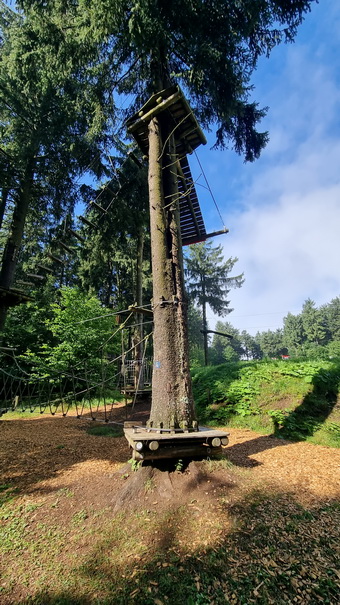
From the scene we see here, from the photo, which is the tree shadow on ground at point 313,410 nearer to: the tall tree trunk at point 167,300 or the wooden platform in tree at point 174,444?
the wooden platform in tree at point 174,444

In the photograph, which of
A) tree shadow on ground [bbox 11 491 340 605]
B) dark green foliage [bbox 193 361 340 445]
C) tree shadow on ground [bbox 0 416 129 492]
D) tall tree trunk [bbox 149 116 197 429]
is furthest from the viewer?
dark green foliage [bbox 193 361 340 445]

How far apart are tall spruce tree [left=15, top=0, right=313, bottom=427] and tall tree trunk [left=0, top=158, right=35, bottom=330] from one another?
4834mm

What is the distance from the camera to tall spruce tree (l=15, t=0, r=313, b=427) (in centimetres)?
396

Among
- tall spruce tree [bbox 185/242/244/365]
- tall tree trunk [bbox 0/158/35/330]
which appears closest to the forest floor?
tall tree trunk [bbox 0/158/35/330]

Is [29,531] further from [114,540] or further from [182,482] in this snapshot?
[182,482]

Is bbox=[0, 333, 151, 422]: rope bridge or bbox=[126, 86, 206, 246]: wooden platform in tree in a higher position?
bbox=[126, 86, 206, 246]: wooden platform in tree

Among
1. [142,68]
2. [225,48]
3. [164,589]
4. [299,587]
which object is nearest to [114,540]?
[164,589]

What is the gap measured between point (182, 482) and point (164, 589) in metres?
1.21

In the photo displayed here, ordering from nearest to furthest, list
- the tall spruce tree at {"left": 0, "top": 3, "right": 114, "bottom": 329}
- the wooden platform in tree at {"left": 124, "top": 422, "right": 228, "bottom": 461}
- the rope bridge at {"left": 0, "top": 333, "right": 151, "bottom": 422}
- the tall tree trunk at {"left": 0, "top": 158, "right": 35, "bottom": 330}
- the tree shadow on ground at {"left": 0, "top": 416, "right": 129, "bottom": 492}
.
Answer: the wooden platform in tree at {"left": 124, "top": 422, "right": 228, "bottom": 461} < the tree shadow on ground at {"left": 0, "top": 416, "right": 129, "bottom": 492} < the tall spruce tree at {"left": 0, "top": 3, "right": 114, "bottom": 329} < the rope bridge at {"left": 0, "top": 333, "right": 151, "bottom": 422} < the tall tree trunk at {"left": 0, "top": 158, "right": 35, "bottom": 330}

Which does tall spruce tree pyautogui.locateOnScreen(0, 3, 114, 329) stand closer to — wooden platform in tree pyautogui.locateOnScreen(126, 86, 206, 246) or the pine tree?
wooden platform in tree pyautogui.locateOnScreen(126, 86, 206, 246)

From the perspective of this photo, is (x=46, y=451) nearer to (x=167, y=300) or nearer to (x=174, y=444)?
(x=174, y=444)

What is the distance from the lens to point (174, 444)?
Result: 3436mm

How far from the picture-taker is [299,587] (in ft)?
6.58

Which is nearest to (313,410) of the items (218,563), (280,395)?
(280,395)
